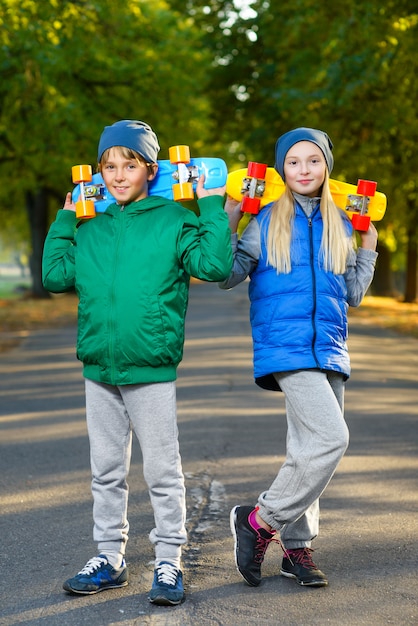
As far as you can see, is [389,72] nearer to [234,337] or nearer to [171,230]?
[234,337]

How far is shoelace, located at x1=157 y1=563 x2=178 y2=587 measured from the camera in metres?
4.02

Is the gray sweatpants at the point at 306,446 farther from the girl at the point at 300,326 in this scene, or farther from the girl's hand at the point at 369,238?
the girl's hand at the point at 369,238

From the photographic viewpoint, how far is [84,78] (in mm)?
22047

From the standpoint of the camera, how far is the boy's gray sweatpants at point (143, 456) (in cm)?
413

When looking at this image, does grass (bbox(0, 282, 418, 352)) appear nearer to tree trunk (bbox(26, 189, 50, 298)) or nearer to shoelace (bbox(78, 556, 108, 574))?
tree trunk (bbox(26, 189, 50, 298))

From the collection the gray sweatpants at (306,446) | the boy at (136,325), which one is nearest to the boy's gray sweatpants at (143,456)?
the boy at (136,325)

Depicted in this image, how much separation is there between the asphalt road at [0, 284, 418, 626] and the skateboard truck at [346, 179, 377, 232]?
147cm

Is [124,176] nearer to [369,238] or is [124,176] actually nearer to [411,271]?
[369,238]

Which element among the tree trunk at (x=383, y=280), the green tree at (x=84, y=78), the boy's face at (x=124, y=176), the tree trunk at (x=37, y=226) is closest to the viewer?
the boy's face at (x=124, y=176)

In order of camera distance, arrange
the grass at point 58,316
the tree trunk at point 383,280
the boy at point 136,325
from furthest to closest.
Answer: the tree trunk at point 383,280 → the grass at point 58,316 → the boy at point 136,325

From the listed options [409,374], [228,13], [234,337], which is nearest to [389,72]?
[234,337]

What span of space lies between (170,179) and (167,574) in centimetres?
157

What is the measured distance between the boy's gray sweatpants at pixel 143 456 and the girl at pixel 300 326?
0.32 metres

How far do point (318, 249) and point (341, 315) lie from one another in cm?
28
